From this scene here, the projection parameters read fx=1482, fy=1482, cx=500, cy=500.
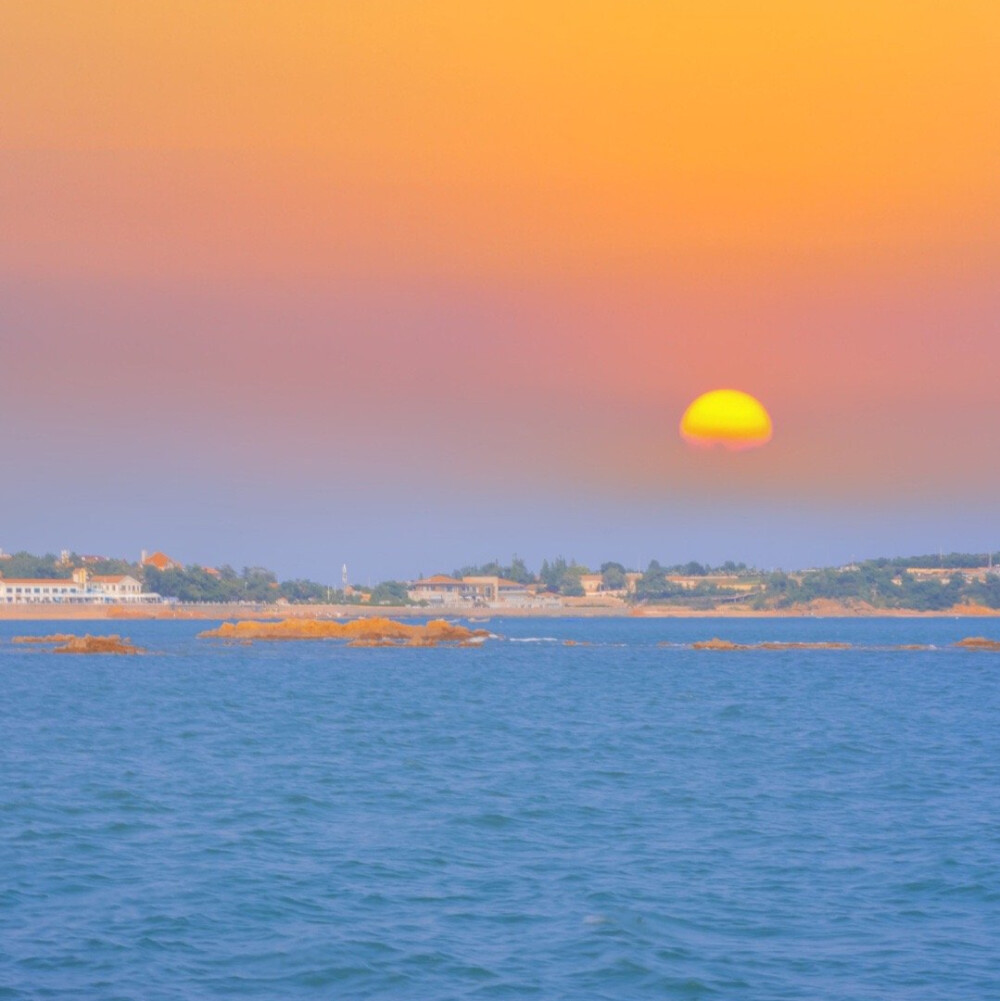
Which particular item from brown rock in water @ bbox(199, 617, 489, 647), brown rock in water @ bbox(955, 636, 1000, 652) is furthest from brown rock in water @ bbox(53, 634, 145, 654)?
brown rock in water @ bbox(955, 636, 1000, 652)

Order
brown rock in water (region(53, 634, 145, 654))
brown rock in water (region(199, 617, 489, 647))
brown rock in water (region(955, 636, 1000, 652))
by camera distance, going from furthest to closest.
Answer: brown rock in water (region(199, 617, 489, 647)) < brown rock in water (region(955, 636, 1000, 652)) < brown rock in water (region(53, 634, 145, 654))

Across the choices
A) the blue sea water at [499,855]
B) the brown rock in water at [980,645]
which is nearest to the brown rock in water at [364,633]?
the brown rock in water at [980,645]

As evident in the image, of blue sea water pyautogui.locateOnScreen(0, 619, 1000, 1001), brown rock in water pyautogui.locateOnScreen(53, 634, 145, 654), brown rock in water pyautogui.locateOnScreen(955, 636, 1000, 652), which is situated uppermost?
brown rock in water pyautogui.locateOnScreen(53, 634, 145, 654)

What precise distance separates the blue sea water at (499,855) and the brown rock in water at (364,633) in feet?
230

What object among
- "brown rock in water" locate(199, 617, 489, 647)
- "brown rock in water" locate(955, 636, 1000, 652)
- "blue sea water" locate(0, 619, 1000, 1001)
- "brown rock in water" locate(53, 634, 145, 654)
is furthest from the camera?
"brown rock in water" locate(199, 617, 489, 647)

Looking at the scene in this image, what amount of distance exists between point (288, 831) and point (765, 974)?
37.1 feet

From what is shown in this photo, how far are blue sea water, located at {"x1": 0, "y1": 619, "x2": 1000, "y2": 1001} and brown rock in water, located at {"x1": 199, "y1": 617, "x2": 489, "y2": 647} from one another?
70.0m

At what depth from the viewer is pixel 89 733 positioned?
44.0 meters

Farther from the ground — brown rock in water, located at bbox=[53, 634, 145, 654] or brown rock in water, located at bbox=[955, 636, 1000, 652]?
brown rock in water, located at bbox=[53, 634, 145, 654]

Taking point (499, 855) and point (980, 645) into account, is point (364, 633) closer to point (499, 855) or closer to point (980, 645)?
point (980, 645)

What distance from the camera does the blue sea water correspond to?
17.5 meters

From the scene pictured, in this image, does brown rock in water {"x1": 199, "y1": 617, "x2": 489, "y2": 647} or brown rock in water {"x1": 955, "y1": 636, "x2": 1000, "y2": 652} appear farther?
brown rock in water {"x1": 199, "y1": 617, "x2": 489, "y2": 647}

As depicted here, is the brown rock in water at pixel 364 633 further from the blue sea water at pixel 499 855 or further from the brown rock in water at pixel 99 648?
the blue sea water at pixel 499 855

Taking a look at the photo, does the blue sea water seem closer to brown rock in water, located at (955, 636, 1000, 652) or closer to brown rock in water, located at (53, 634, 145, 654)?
brown rock in water, located at (53, 634, 145, 654)
